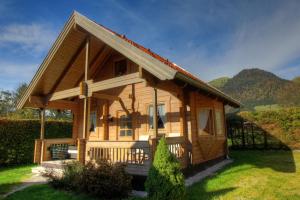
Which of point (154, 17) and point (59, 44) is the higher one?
point (154, 17)

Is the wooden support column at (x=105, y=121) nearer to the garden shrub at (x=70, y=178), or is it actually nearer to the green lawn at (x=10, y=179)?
the green lawn at (x=10, y=179)

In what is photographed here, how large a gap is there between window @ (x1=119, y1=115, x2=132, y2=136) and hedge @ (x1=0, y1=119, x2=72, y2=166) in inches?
203

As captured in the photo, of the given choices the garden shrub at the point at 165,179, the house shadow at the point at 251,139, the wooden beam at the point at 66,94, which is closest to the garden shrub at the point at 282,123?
the house shadow at the point at 251,139

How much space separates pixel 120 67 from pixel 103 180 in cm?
647

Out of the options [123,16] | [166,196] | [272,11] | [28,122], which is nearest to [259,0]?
[272,11]

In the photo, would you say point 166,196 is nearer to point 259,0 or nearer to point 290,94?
point 259,0

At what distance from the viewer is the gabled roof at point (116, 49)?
20.3 ft

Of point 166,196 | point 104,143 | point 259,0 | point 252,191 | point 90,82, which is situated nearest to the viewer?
point 166,196

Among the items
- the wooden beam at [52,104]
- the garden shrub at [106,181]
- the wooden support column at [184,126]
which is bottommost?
the garden shrub at [106,181]

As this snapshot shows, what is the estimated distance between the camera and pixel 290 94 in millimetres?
41000

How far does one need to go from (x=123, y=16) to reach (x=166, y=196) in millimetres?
9455

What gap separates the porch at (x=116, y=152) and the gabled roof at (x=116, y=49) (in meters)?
1.86

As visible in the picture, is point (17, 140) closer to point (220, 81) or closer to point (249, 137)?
point (249, 137)

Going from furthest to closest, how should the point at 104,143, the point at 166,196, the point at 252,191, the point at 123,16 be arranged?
the point at 123,16 < the point at 104,143 < the point at 252,191 < the point at 166,196
